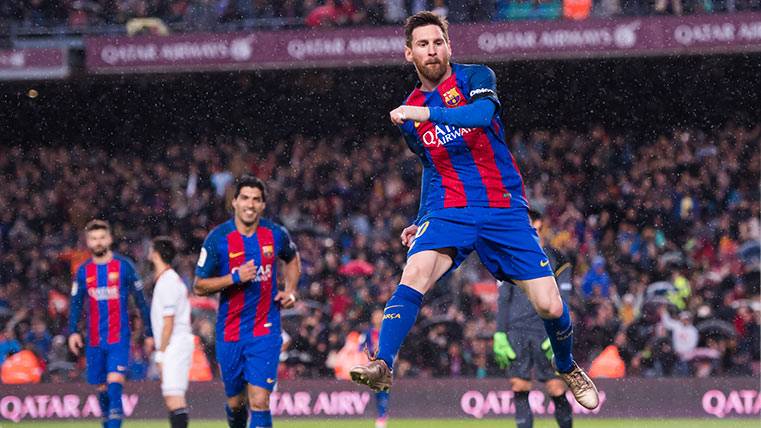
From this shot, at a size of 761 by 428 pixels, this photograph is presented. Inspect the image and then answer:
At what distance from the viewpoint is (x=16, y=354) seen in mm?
16438

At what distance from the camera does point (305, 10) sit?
2111cm

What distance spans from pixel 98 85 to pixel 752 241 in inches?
476

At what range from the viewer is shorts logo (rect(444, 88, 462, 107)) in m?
6.62

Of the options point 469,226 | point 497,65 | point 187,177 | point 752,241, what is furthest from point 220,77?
point 469,226

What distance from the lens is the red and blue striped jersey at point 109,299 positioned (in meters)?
11.2

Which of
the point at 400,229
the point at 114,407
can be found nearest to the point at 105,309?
the point at 114,407

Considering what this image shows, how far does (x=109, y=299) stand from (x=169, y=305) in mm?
597

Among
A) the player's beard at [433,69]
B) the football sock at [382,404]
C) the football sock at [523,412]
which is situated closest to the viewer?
the player's beard at [433,69]

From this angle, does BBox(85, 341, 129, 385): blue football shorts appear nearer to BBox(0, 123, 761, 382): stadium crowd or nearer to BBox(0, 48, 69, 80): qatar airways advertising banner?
BBox(0, 123, 761, 382): stadium crowd

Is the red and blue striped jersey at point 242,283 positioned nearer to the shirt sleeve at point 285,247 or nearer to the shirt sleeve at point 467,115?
the shirt sleeve at point 285,247

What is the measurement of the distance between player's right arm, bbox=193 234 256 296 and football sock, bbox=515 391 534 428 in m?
2.58

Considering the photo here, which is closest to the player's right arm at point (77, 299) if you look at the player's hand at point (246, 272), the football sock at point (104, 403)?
the football sock at point (104, 403)

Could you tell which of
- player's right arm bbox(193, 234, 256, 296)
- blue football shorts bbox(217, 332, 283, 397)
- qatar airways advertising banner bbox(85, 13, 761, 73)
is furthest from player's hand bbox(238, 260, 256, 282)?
qatar airways advertising banner bbox(85, 13, 761, 73)

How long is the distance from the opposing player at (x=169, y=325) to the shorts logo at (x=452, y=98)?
192 inches
